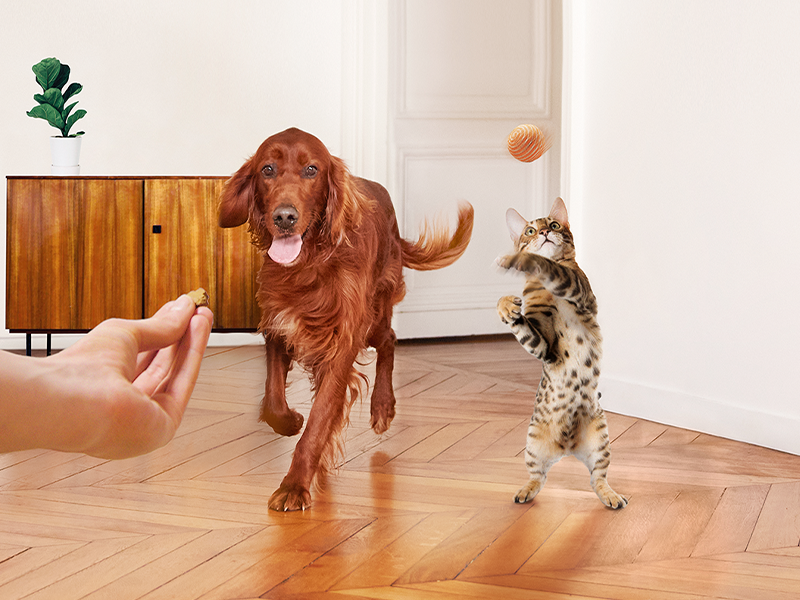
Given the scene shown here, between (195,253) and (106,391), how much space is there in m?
2.51

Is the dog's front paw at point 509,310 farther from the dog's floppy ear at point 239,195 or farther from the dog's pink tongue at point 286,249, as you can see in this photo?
the dog's floppy ear at point 239,195

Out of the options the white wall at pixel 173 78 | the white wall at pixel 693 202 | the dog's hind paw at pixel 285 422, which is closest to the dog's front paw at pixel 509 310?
the dog's hind paw at pixel 285 422

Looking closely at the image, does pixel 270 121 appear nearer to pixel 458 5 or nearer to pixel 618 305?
pixel 458 5

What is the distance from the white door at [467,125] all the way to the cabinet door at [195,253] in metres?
0.89

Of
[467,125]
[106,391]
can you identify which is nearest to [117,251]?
[467,125]

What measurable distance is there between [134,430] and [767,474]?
1.71m

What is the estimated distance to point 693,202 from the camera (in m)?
2.32

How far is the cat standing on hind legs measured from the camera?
63.4 inches

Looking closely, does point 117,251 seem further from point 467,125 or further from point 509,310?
point 509,310

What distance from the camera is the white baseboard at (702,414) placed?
2121mm

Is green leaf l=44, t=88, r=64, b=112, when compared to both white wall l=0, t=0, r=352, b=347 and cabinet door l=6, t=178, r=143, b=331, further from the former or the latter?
white wall l=0, t=0, r=352, b=347

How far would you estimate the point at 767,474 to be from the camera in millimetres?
1913

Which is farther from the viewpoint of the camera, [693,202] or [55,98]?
[55,98]

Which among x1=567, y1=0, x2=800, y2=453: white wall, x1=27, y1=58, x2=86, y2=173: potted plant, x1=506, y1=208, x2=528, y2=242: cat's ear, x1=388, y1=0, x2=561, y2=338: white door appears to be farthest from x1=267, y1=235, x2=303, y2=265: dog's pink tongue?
x1=388, y1=0, x2=561, y2=338: white door
